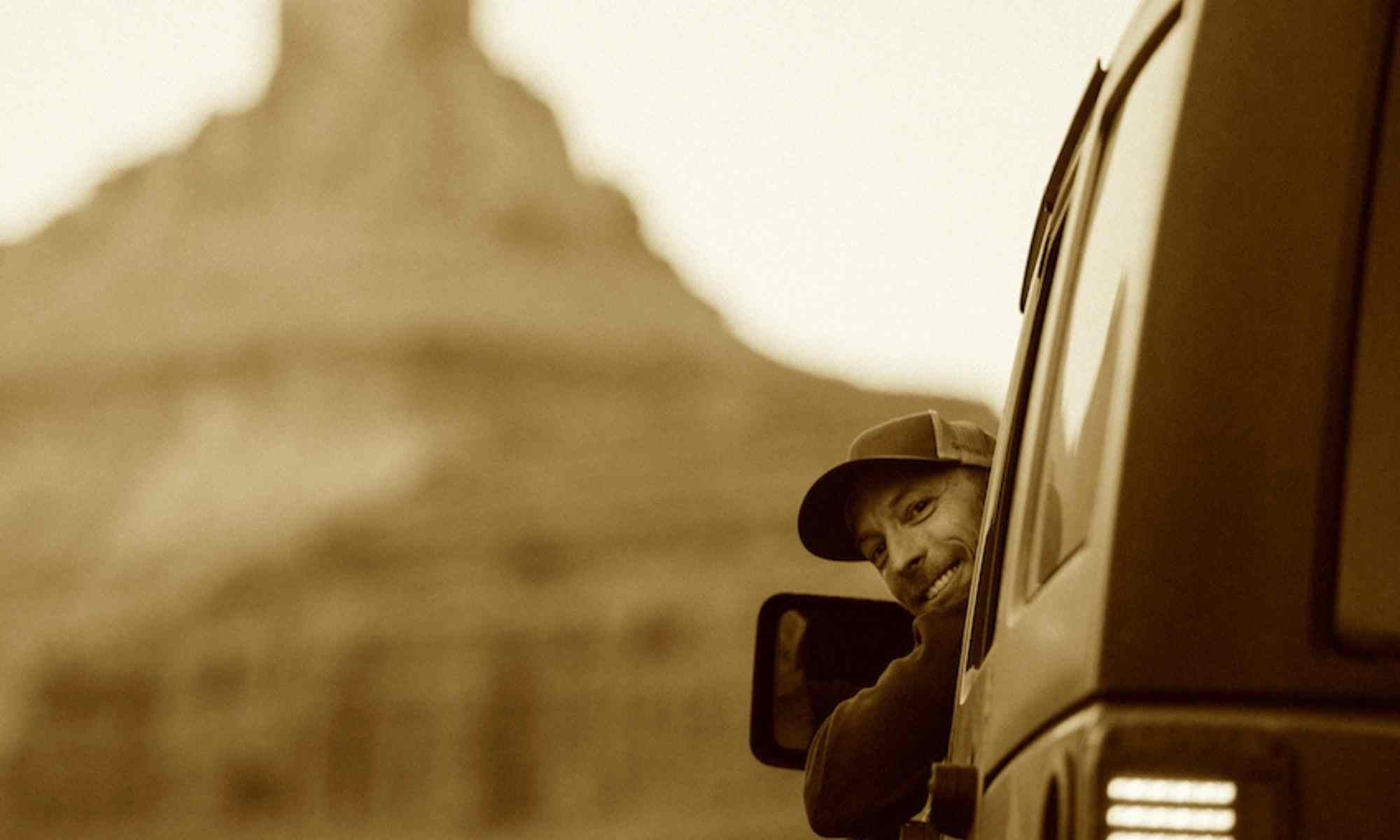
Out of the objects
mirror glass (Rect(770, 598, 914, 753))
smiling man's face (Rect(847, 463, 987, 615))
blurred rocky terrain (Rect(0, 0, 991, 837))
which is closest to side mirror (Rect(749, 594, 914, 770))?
mirror glass (Rect(770, 598, 914, 753))

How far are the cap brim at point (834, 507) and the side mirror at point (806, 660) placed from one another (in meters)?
0.08

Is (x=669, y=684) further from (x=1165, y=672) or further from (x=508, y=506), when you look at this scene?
(x=1165, y=672)

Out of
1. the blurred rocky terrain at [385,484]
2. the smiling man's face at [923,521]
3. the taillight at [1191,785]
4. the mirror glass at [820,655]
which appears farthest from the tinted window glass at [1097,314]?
the blurred rocky terrain at [385,484]

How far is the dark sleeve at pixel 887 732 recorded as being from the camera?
2865 mm

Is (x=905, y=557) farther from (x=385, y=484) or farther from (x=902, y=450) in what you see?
(x=385, y=484)

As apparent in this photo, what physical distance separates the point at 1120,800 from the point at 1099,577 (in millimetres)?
164

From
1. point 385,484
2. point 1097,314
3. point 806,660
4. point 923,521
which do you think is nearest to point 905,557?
point 923,521

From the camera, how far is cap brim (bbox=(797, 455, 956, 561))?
311cm

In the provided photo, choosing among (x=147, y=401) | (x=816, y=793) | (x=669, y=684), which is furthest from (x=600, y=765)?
(x=816, y=793)

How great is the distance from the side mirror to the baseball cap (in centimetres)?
26

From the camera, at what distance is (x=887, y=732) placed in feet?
9.48

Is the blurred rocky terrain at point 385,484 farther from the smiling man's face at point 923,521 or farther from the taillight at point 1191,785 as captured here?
the taillight at point 1191,785

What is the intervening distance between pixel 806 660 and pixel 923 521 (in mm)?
483

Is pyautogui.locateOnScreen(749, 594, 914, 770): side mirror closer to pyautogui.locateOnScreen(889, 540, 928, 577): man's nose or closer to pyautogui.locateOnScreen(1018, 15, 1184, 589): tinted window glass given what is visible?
pyautogui.locateOnScreen(889, 540, 928, 577): man's nose
